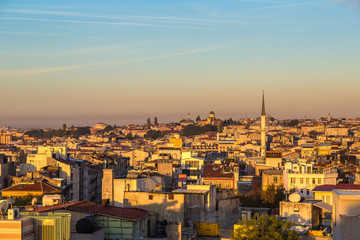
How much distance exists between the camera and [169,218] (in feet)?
62.7

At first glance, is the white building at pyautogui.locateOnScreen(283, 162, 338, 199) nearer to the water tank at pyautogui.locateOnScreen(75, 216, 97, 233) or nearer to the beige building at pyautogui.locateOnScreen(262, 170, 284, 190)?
the beige building at pyautogui.locateOnScreen(262, 170, 284, 190)

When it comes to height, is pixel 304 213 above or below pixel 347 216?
below

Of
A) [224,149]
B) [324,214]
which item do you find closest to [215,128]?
[224,149]

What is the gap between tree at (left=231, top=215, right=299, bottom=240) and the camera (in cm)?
1675

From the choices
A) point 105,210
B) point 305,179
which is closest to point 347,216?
point 105,210

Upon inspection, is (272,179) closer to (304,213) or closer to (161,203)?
(304,213)

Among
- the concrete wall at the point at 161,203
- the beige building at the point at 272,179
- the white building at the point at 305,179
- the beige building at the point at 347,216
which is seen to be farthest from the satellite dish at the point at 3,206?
the beige building at the point at 272,179

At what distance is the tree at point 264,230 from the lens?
1675cm

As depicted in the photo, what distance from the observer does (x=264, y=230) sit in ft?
56.3

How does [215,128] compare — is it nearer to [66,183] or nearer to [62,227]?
[66,183]

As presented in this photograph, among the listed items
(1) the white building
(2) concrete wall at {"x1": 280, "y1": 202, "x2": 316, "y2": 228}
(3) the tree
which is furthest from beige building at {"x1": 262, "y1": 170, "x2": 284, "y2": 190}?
(3) the tree

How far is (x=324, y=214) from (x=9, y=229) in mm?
13215

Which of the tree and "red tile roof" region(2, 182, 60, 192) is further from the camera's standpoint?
"red tile roof" region(2, 182, 60, 192)

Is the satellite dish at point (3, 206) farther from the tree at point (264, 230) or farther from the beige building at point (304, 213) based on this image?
the beige building at point (304, 213)
